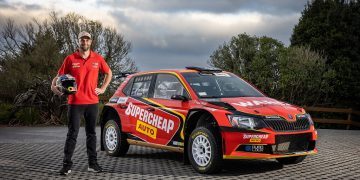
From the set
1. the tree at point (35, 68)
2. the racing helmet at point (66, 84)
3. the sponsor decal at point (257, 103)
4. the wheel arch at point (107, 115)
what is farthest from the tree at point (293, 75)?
the racing helmet at point (66, 84)

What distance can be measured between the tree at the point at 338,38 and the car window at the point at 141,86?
2556 centimetres

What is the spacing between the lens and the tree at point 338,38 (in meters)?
35.0

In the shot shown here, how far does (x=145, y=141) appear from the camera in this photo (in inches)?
388

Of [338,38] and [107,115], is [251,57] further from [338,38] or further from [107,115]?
[107,115]

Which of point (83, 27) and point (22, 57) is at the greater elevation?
point (83, 27)

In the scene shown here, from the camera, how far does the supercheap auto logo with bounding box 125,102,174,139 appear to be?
30.3ft

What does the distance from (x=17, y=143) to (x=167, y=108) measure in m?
5.64

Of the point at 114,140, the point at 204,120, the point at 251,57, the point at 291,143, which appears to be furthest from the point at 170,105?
the point at 251,57

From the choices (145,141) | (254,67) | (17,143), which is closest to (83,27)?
(254,67)

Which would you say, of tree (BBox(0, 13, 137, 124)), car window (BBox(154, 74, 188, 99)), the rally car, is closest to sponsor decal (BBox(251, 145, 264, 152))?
the rally car

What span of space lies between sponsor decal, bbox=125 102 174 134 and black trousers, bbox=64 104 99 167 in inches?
53.5

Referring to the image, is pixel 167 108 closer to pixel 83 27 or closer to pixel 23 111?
pixel 23 111

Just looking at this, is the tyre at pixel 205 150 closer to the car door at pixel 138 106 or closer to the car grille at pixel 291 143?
the car grille at pixel 291 143

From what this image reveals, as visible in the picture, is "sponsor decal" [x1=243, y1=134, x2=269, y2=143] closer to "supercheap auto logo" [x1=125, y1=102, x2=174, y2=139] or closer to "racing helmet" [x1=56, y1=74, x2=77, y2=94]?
"supercheap auto logo" [x1=125, y1=102, x2=174, y2=139]
